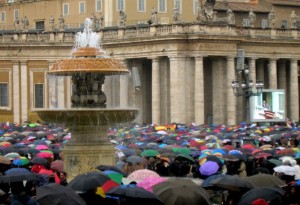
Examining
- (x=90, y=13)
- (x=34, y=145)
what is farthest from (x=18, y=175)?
(x=90, y=13)

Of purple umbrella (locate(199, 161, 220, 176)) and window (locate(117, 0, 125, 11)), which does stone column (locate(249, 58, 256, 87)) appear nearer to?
window (locate(117, 0, 125, 11))

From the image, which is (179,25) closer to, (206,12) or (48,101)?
(206,12)

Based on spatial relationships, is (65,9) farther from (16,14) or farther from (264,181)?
(264,181)

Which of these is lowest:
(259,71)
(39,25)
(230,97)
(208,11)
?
(230,97)

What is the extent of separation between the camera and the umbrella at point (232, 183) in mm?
19234

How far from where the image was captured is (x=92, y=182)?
749 inches

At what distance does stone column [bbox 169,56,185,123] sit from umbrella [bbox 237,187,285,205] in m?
45.3

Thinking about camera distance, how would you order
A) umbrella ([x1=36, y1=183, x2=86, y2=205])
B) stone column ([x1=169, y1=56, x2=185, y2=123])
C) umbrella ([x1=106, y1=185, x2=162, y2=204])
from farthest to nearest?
stone column ([x1=169, y1=56, x2=185, y2=123]), umbrella ([x1=106, y1=185, x2=162, y2=204]), umbrella ([x1=36, y1=183, x2=86, y2=205])

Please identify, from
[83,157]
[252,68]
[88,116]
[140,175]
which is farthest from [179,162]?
[252,68]

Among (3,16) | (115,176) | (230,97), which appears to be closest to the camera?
(115,176)

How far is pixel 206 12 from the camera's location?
65.4 m

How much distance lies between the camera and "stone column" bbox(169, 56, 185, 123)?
6341cm

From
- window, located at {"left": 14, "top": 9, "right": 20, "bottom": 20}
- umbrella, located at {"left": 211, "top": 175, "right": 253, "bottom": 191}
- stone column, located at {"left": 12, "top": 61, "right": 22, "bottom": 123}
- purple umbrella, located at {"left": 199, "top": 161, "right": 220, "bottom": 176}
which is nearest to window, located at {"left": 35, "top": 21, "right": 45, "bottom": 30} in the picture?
window, located at {"left": 14, "top": 9, "right": 20, "bottom": 20}

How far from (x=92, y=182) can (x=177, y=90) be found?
44.8 metres
